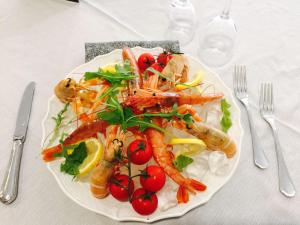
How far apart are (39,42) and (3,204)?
23.9 inches

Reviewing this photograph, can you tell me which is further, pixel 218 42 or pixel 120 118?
pixel 218 42

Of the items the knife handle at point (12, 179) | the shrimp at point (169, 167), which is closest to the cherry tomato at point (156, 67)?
the shrimp at point (169, 167)

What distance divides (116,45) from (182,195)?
1.89 feet

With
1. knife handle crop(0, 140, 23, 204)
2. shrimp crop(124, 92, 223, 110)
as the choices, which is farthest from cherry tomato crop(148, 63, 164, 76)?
knife handle crop(0, 140, 23, 204)

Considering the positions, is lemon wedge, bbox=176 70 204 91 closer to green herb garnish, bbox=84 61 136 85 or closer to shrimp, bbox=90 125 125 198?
green herb garnish, bbox=84 61 136 85

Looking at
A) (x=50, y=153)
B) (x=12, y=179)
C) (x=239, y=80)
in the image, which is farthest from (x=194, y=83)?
(x=12, y=179)

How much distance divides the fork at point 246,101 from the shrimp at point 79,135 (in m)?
0.43

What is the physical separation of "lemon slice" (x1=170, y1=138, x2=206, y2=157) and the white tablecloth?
0.14 metres

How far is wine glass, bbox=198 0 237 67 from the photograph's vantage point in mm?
1159

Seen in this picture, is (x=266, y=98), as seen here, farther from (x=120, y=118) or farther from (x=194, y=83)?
(x=120, y=118)

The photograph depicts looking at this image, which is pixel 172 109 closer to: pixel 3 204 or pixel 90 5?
pixel 3 204

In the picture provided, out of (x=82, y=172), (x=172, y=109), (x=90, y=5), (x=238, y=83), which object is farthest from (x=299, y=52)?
(x=82, y=172)

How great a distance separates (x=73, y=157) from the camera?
2.59 ft

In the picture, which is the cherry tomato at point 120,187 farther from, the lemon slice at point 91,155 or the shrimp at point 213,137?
the shrimp at point 213,137
